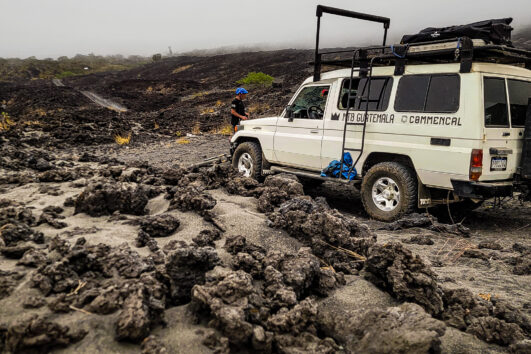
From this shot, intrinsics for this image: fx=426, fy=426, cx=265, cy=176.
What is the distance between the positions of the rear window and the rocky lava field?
1.51 meters

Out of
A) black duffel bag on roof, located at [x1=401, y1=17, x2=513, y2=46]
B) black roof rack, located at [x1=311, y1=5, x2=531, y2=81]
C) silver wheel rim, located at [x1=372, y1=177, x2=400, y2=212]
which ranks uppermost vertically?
black duffel bag on roof, located at [x1=401, y1=17, x2=513, y2=46]

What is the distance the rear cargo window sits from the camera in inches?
245

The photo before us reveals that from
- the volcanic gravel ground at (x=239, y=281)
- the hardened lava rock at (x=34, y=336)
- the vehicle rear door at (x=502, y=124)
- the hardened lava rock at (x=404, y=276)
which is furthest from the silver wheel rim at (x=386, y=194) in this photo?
the hardened lava rock at (x=34, y=336)

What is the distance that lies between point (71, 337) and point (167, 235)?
197 centimetres

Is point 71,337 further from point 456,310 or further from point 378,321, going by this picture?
point 456,310

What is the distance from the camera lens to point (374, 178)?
6309 millimetres

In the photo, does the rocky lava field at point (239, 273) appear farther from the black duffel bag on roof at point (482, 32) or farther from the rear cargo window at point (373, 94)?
the black duffel bag on roof at point (482, 32)

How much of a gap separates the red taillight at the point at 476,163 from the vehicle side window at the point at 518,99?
0.82 m

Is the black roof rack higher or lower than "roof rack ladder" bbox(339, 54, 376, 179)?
higher

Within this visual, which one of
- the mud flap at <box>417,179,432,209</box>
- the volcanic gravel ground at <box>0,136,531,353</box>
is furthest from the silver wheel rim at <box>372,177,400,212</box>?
the volcanic gravel ground at <box>0,136,531,353</box>

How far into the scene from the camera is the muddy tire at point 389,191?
5910mm

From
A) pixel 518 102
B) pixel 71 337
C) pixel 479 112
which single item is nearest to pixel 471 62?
pixel 479 112

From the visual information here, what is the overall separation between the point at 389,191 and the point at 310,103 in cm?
217

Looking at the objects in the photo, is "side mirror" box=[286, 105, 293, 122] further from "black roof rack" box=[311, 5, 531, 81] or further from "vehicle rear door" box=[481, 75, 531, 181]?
"vehicle rear door" box=[481, 75, 531, 181]
